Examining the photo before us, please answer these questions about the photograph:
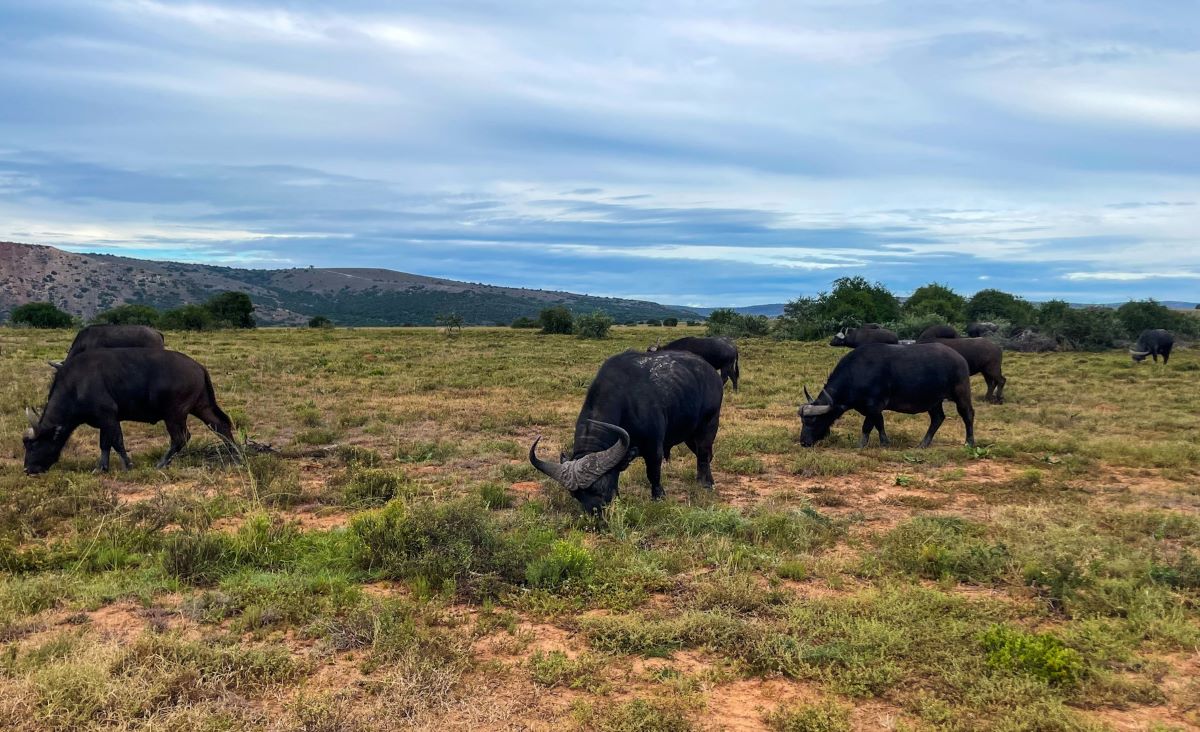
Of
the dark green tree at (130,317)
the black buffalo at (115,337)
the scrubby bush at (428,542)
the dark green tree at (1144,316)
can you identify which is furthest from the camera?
the dark green tree at (130,317)

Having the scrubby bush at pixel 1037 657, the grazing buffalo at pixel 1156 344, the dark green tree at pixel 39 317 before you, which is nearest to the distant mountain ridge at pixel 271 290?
the dark green tree at pixel 39 317

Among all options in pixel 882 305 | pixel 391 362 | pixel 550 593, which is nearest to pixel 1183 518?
pixel 550 593

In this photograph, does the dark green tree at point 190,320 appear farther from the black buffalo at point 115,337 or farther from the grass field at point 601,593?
the grass field at point 601,593

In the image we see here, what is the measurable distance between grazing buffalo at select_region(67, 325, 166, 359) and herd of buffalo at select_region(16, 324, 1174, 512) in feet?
19.0

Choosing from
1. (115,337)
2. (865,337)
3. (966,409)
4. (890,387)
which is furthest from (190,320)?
(966,409)

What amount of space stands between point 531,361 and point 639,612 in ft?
80.1

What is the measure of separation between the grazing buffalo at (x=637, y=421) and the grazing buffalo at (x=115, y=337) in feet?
43.0

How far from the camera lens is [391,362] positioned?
2853 cm

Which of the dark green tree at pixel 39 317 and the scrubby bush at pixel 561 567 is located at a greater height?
the scrubby bush at pixel 561 567

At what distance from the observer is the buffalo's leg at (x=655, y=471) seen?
9609mm

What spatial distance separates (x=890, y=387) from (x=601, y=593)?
378 inches

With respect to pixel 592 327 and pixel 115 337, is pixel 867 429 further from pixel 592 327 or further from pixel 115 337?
pixel 592 327

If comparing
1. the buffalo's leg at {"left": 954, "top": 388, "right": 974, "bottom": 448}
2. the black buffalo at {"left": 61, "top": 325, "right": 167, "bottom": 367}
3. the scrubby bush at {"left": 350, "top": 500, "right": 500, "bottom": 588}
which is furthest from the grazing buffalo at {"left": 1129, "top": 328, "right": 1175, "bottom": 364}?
the black buffalo at {"left": 61, "top": 325, "right": 167, "bottom": 367}

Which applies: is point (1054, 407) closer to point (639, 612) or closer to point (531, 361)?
point (639, 612)
